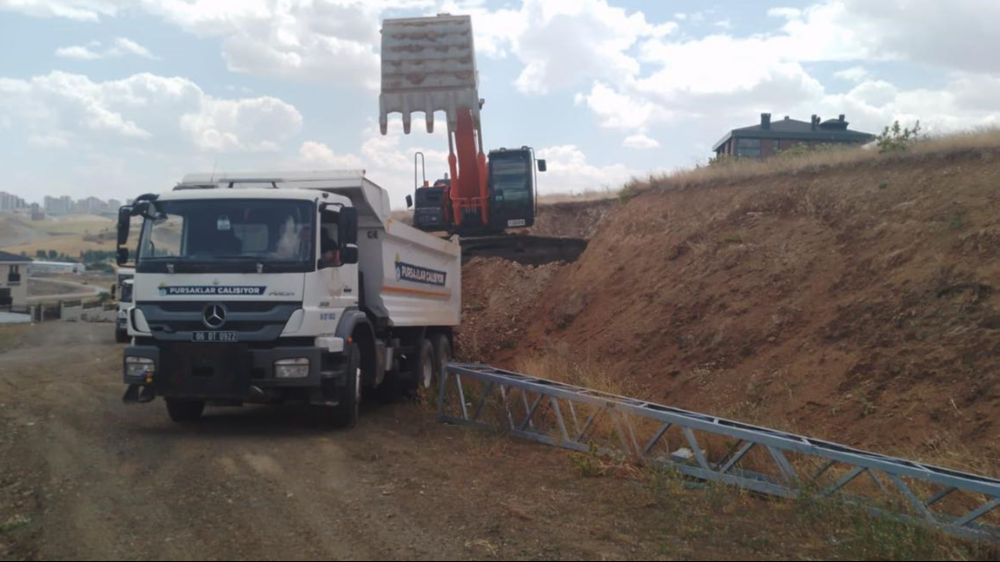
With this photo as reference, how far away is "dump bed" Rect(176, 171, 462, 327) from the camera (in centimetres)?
1166

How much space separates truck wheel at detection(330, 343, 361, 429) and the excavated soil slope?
16.0 ft

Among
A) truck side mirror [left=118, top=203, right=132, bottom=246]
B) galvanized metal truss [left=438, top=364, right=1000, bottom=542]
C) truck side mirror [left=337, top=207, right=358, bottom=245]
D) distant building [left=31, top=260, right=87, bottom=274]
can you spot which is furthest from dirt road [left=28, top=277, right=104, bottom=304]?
galvanized metal truss [left=438, top=364, right=1000, bottom=542]

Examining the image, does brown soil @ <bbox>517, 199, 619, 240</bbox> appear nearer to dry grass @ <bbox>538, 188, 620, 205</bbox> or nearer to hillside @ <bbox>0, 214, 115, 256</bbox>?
dry grass @ <bbox>538, 188, 620, 205</bbox>

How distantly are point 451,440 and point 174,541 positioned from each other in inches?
192

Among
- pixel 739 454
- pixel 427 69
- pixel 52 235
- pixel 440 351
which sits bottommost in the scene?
pixel 739 454

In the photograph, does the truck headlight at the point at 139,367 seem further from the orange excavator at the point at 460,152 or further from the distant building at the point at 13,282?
the distant building at the point at 13,282

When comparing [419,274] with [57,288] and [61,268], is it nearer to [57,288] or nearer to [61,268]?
[57,288]

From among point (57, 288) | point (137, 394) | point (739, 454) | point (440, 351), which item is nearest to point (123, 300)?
point (440, 351)

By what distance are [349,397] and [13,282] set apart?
55.3 metres

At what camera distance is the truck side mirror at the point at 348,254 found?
10586mm

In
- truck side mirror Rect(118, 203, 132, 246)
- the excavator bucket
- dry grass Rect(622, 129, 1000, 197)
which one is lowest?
truck side mirror Rect(118, 203, 132, 246)

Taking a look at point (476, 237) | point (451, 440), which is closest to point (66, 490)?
point (451, 440)

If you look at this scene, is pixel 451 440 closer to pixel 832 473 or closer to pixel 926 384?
pixel 832 473

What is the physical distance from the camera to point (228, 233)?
33.8 ft
